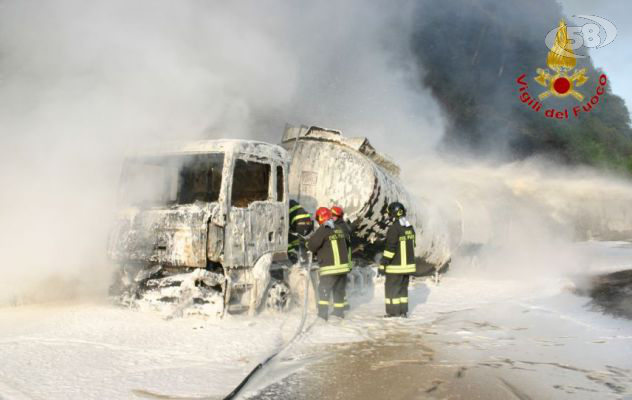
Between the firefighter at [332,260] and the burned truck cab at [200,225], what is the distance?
44 centimetres

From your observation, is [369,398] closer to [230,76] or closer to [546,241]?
[230,76]

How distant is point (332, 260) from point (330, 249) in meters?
0.14

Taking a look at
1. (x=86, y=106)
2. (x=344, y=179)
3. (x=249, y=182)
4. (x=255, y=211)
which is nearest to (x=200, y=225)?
(x=255, y=211)

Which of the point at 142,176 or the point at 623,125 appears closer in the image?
the point at 142,176

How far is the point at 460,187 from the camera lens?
42.1 feet

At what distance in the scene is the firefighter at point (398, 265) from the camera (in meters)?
6.56

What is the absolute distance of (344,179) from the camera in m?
8.12

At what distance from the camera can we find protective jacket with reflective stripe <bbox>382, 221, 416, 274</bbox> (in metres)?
6.59

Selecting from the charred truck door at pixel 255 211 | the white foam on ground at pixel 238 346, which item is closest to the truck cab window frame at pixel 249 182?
the charred truck door at pixel 255 211

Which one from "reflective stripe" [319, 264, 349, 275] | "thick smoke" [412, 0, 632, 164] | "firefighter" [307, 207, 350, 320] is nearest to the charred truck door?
"firefighter" [307, 207, 350, 320]

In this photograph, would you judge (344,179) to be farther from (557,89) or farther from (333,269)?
(557,89)

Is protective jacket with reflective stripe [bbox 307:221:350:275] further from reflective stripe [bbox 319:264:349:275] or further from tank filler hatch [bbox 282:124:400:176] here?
tank filler hatch [bbox 282:124:400:176]

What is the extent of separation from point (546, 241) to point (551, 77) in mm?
24447

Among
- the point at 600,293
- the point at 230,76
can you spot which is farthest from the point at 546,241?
the point at 230,76
